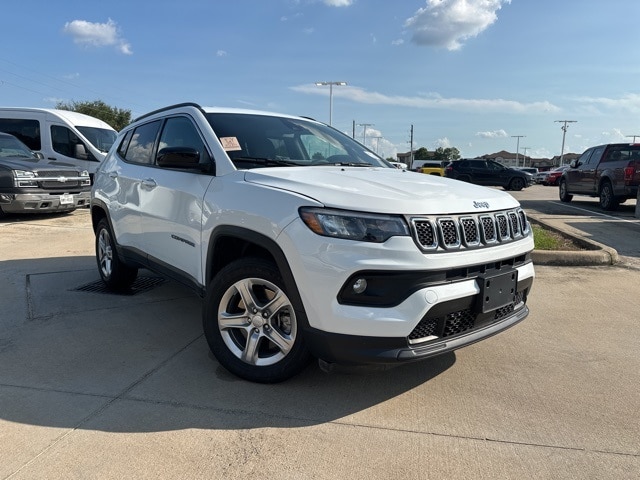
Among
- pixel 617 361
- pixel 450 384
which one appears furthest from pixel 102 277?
pixel 617 361

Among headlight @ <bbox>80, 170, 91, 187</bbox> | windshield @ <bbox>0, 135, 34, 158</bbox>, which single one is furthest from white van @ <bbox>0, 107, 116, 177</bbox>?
windshield @ <bbox>0, 135, 34, 158</bbox>

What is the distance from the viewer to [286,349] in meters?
3.00

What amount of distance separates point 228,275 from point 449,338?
55.1 inches

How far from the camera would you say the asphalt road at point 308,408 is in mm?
2414

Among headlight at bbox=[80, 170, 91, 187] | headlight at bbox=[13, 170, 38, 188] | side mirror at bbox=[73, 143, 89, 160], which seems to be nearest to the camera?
headlight at bbox=[13, 170, 38, 188]

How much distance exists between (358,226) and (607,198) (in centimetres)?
1341

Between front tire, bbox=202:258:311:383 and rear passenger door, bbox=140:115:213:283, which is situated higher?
rear passenger door, bbox=140:115:213:283

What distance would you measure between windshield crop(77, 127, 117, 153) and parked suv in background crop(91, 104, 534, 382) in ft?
34.4

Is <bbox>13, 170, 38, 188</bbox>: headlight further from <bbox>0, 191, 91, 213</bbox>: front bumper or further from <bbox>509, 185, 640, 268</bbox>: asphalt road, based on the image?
<bbox>509, 185, 640, 268</bbox>: asphalt road

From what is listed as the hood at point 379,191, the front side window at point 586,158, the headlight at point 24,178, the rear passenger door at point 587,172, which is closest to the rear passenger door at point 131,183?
the hood at point 379,191

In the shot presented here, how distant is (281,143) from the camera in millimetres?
3908

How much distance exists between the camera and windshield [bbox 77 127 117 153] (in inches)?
527

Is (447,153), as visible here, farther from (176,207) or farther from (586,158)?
(176,207)

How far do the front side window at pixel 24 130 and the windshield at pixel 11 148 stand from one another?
6.44ft
